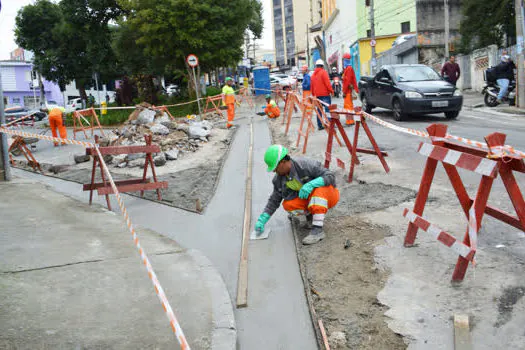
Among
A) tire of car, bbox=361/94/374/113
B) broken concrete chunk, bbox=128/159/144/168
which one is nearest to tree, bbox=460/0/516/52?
tire of car, bbox=361/94/374/113

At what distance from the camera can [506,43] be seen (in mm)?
26594

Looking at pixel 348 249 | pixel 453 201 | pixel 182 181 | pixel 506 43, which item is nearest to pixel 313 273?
pixel 348 249

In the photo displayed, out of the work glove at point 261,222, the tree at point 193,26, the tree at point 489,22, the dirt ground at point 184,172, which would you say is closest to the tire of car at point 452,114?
the dirt ground at point 184,172

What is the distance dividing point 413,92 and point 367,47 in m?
36.4

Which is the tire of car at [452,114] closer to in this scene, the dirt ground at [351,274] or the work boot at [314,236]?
the dirt ground at [351,274]

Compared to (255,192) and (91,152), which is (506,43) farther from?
(91,152)

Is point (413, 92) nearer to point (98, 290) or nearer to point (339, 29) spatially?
point (98, 290)

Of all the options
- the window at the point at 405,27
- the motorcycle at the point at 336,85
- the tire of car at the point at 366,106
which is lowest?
the tire of car at the point at 366,106

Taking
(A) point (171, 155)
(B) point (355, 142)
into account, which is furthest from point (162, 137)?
(B) point (355, 142)

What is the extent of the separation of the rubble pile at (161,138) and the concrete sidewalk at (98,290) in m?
5.87

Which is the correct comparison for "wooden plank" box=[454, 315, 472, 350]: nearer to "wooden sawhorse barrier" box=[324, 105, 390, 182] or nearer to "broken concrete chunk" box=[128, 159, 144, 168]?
"wooden sawhorse barrier" box=[324, 105, 390, 182]

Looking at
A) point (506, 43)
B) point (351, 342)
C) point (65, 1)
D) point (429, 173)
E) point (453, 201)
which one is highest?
point (65, 1)

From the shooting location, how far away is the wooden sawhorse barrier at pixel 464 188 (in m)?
3.81

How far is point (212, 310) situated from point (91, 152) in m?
4.64
